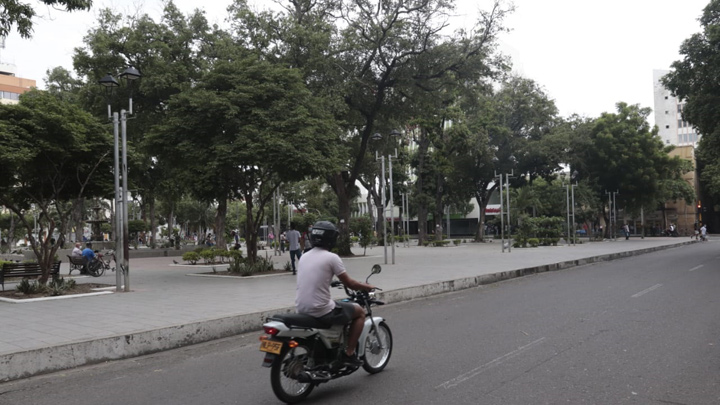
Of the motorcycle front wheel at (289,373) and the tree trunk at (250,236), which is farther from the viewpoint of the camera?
the tree trunk at (250,236)

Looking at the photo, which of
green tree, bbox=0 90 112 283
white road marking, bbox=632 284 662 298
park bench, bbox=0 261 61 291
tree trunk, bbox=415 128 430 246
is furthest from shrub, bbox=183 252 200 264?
tree trunk, bbox=415 128 430 246

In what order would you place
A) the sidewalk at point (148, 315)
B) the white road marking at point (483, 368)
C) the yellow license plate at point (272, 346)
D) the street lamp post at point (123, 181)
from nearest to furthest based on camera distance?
1. the yellow license plate at point (272, 346)
2. the white road marking at point (483, 368)
3. the sidewalk at point (148, 315)
4. the street lamp post at point (123, 181)

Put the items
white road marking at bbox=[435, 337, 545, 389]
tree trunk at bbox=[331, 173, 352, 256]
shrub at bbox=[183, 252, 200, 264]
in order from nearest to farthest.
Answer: white road marking at bbox=[435, 337, 545, 389], shrub at bbox=[183, 252, 200, 264], tree trunk at bbox=[331, 173, 352, 256]

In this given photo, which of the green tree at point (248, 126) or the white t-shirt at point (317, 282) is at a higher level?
the green tree at point (248, 126)

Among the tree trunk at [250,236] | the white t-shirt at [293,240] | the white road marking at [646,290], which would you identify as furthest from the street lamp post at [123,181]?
the white road marking at [646,290]

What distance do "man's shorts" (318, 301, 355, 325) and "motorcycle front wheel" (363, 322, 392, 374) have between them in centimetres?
49

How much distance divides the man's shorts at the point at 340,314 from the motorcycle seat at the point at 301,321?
2.0 inches

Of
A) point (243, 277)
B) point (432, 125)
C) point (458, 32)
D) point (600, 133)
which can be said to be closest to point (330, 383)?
point (243, 277)

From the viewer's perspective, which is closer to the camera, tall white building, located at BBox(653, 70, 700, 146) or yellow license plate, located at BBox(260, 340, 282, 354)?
yellow license plate, located at BBox(260, 340, 282, 354)

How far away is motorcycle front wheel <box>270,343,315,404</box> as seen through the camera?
182 inches

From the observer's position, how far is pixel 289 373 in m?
4.63

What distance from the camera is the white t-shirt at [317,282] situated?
488 cm

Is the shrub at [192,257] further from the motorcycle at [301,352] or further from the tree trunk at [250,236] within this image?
the motorcycle at [301,352]

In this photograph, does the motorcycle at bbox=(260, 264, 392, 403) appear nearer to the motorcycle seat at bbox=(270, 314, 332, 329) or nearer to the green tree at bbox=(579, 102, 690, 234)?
the motorcycle seat at bbox=(270, 314, 332, 329)
